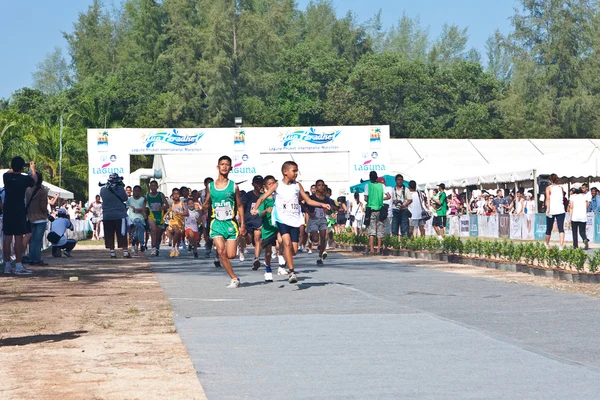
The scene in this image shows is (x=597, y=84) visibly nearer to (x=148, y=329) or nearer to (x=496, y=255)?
(x=496, y=255)

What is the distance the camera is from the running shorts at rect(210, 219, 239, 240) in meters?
15.0

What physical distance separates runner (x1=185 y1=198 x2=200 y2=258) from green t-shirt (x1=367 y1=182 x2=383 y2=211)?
4.03 m

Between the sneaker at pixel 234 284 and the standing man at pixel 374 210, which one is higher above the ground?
the standing man at pixel 374 210

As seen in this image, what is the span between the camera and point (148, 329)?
10.1 meters

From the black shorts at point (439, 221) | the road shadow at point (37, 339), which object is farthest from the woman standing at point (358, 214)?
the road shadow at point (37, 339)

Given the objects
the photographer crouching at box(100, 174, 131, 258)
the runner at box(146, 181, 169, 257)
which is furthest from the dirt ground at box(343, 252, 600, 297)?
the runner at box(146, 181, 169, 257)

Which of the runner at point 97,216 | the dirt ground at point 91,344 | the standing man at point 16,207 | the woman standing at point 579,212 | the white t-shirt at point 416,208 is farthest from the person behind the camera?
the runner at point 97,216

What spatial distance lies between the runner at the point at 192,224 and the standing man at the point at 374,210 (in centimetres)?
396

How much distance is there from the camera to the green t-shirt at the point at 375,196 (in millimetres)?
25281

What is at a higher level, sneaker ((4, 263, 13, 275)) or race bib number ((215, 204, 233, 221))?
race bib number ((215, 204, 233, 221))

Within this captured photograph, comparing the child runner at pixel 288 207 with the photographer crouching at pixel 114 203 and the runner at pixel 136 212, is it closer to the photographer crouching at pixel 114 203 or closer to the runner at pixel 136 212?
the photographer crouching at pixel 114 203

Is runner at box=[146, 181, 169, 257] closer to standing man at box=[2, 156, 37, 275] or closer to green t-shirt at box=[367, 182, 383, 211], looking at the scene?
green t-shirt at box=[367, 182, 383, 211]

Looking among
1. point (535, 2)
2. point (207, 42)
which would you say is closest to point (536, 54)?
point (535, 2)

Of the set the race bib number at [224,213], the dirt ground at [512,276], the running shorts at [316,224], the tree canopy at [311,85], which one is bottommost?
the dirt ground at [512,276]
